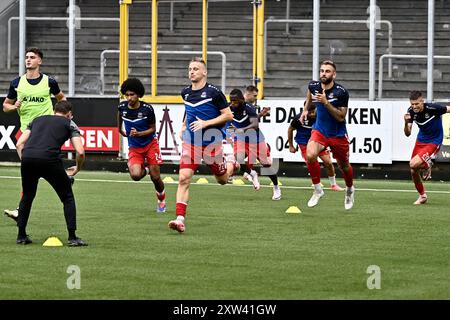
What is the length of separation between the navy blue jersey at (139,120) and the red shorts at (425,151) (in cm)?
482

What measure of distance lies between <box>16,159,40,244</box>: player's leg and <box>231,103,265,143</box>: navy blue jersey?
9897mm

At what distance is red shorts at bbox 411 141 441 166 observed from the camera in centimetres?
2112

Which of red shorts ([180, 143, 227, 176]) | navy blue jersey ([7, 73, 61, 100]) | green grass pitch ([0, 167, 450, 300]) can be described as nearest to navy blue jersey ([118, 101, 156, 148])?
green grass pitch ([0, 167, 450, 300])

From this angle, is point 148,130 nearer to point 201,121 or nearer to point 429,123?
point 201,121

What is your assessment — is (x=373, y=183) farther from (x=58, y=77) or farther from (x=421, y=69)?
(x=58, y=77)

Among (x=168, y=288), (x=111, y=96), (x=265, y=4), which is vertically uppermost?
(x=265, y=4)

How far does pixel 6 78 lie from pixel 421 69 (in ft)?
33.1

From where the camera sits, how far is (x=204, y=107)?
16.2 meters

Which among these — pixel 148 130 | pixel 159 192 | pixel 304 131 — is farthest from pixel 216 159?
pixel 304 131

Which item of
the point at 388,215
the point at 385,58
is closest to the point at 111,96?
the point at 385,58

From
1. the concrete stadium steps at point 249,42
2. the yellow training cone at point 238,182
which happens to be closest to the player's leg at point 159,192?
the yellow training cone at point 238,182

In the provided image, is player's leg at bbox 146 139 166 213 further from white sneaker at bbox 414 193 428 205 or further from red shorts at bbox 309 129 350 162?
white sneaker at bbox 414 193 428 205

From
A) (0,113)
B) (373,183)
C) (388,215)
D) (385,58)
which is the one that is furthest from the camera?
(0,113)

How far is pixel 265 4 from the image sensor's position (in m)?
28.7
